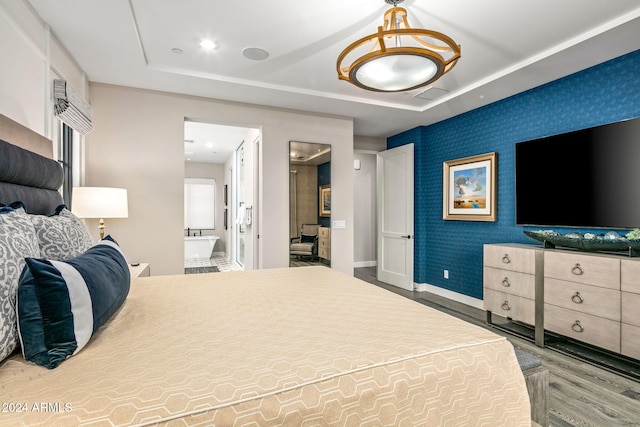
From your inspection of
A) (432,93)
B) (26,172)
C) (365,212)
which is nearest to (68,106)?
(26,172)

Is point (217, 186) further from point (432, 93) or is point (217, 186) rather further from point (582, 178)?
point (582, 178)

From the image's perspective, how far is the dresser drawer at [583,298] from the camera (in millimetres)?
2373

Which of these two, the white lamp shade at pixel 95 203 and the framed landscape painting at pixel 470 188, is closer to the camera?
the white lamp shade at pixel 95 203

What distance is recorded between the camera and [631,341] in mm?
2271

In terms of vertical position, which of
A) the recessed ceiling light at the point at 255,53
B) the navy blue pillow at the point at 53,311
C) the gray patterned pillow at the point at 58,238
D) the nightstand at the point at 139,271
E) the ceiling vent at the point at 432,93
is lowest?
the nightstand at the point at 139,271

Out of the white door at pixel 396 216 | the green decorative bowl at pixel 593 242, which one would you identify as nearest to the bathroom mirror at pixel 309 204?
the white door at pixel 396 216

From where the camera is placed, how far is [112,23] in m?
2.35

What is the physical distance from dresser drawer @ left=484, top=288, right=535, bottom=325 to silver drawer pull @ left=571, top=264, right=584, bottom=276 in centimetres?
47

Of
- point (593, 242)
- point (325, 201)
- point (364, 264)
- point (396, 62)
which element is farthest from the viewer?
point (364, 264)

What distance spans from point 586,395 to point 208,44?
12.4 feet

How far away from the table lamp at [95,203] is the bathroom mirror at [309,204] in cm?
193

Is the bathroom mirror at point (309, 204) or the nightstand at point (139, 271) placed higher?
the bathroom mirror at point (309, 204)

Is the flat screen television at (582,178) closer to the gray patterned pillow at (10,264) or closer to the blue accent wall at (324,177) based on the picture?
the blue accent wall at (324,177)

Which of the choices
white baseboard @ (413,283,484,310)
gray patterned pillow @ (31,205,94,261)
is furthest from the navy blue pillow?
white baseboard @ (413,283,484,310)
